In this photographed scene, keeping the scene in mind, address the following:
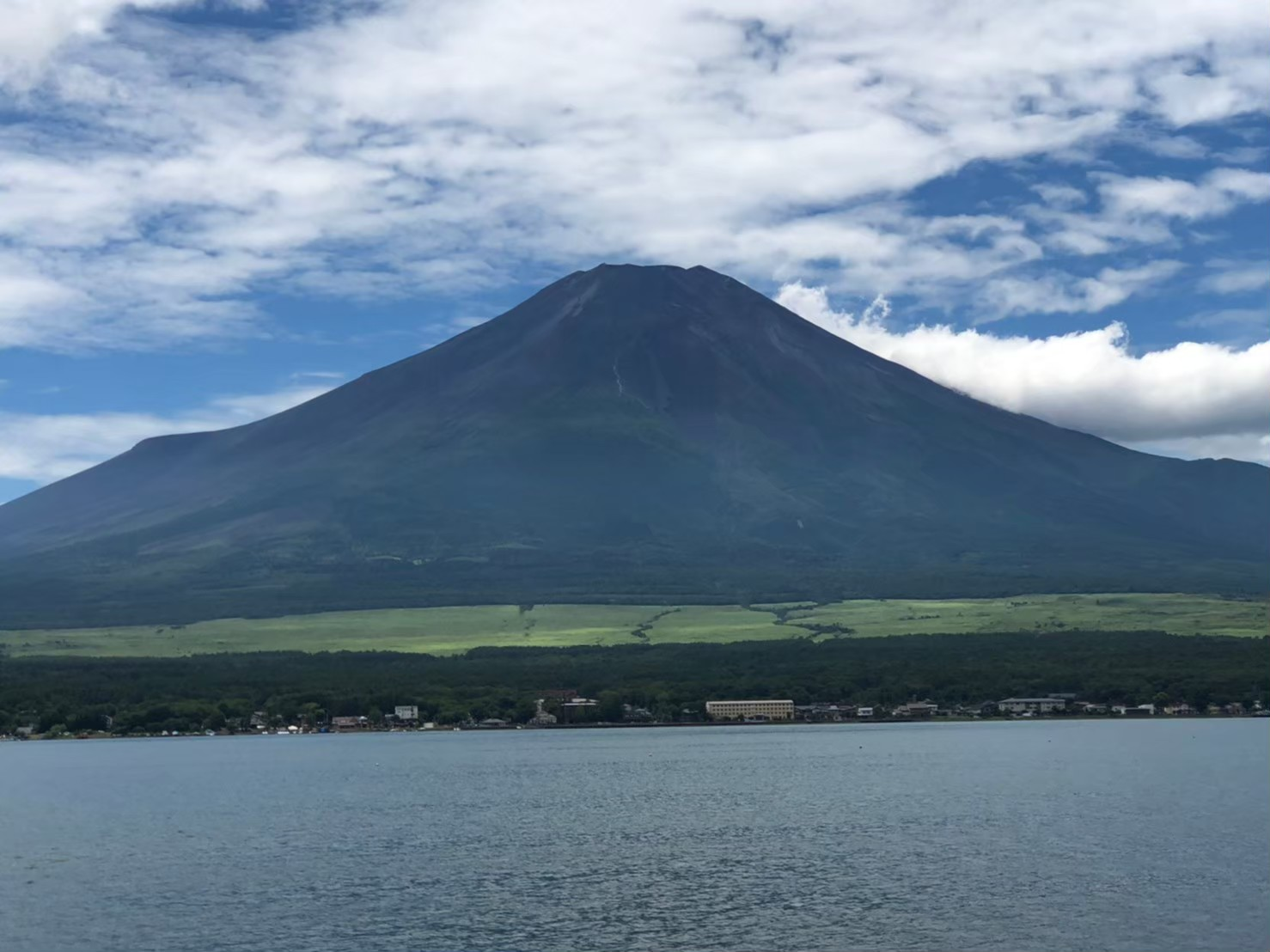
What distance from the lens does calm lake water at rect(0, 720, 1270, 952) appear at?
44156 millimetres

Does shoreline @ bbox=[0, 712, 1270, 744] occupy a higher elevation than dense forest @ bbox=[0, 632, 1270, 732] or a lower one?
lower

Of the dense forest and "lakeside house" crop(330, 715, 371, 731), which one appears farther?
"lakeside house" crop(330, 715, 371, 731)

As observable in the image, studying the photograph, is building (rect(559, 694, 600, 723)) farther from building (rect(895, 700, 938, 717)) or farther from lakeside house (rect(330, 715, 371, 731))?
building (rect(895, 700, 938, 717))

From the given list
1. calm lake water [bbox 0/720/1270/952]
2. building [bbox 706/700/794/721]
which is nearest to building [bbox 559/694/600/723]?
building [bbox 706/700/794/721]

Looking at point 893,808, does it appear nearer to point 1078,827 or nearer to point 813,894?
point 1078,827

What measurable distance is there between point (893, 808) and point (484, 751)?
59.9 meters

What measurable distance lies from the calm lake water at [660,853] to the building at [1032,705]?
108 ft

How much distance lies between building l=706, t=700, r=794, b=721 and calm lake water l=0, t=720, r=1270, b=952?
37.3 metres

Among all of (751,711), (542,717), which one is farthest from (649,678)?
(542,717)

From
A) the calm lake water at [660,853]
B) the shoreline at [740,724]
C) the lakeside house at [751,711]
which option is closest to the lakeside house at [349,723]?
the shoreline at [740,724]

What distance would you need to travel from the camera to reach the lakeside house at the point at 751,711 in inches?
5856

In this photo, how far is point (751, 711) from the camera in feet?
490

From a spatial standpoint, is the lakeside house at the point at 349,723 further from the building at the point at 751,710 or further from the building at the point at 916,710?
the building at the point at 916,710

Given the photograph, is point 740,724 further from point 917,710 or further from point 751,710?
point 917,710
